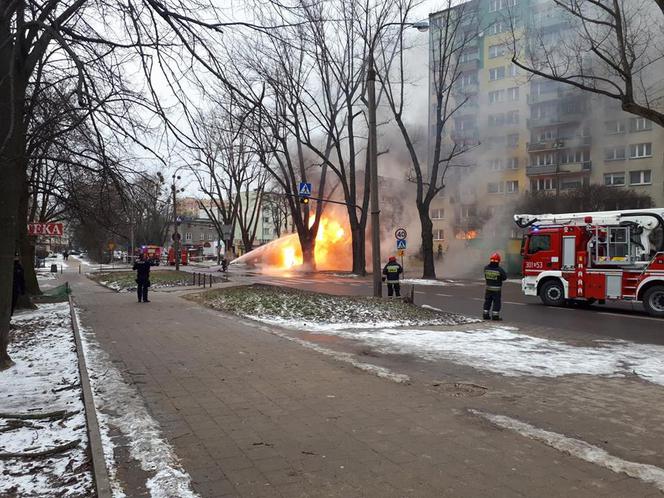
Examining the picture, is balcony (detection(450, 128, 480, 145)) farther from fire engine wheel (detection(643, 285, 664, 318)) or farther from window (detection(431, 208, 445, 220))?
fire engine wheel (detection(643, 285, 664, 318))

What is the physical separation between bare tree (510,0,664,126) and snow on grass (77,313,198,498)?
14.9 metres

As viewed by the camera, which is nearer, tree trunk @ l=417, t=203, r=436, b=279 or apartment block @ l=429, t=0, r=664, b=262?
tree trunk @ l=417, t=203, r=436, b=279

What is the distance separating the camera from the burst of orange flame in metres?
35.0

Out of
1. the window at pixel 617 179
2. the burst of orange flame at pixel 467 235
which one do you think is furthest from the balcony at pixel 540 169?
the burst of orange flame at pixel 467 235

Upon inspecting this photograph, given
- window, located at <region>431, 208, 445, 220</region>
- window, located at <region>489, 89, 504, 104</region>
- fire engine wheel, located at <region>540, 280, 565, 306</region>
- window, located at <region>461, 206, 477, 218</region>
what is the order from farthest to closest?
window, located at <region>431, 208, 445, 220</region>
window, located at <region>461, 206, 477, 218</region>
window, located at <region>489, 89, 504, 104</region>
fire engine wheel, located at <region>540, 280, 565, 306</region>

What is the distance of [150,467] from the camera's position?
359 centimetres

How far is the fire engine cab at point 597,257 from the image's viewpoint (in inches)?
528

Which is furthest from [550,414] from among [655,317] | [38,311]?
[38,311]

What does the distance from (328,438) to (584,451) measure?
6.20 feet

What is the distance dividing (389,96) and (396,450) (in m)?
26.3

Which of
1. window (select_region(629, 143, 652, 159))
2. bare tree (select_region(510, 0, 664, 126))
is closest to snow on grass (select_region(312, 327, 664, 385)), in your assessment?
bare tree (select_region(510, 0, 664, 126))

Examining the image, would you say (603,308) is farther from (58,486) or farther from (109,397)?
(58,486)

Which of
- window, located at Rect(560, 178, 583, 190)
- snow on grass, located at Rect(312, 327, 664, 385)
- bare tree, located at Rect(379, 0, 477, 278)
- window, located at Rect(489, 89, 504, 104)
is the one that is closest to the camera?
snow on grass, located at Rect(312, 327, 664, 385)

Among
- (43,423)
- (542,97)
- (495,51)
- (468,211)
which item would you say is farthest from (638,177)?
(43,423)
